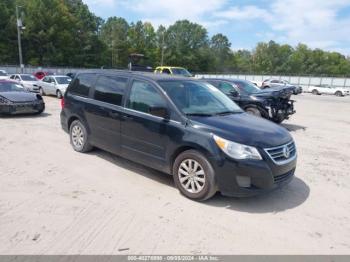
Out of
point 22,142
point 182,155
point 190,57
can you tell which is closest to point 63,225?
point 182,155

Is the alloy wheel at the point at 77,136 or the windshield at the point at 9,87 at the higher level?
the windshield at the point at 9,87

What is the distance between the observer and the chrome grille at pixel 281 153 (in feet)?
14.5

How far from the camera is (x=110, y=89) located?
5.99 metres

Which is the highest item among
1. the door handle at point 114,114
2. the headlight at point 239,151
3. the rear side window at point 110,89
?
the rear side window at point 110,89

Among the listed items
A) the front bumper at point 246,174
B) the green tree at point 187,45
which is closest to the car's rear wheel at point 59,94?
the front bumper at point 246,174

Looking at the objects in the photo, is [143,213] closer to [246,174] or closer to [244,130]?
[246,174]

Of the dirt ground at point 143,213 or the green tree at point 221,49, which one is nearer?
the dirt ground at point 143,213

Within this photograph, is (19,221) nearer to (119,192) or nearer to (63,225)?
(63,225)

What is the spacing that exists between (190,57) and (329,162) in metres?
85.6

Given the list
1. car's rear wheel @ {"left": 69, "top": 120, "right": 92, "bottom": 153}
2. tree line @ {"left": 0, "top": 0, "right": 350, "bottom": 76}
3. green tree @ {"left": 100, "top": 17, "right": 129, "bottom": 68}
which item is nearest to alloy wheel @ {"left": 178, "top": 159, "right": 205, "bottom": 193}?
car's rear wheel @ {"left": 69, "top": 120, "right": 92, "bottom": 153}

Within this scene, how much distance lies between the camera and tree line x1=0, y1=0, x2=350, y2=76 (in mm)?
59750

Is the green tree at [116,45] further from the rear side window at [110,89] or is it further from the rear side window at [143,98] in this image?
the rear side window at [143,98]

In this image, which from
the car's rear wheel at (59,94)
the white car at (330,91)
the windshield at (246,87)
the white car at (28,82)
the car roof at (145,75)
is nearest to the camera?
the car roof at (145,75)

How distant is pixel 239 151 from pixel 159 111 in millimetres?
1387
